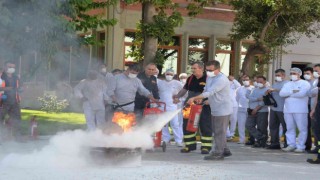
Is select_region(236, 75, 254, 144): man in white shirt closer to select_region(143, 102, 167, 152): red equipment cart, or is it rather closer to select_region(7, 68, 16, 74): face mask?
select_region(143, 102, 167, 152): red equipment cart

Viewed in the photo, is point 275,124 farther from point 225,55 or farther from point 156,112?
point 225,55

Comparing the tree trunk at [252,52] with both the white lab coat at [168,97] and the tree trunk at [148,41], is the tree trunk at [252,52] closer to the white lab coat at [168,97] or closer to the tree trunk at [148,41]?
the tree trunk at [148,41]

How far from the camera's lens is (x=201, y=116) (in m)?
11.8

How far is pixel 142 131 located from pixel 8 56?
3.28 metres

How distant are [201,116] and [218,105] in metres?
0.76

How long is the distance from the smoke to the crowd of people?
0.75 m

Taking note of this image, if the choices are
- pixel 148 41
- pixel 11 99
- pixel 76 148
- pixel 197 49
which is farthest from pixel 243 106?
pixel 197 49

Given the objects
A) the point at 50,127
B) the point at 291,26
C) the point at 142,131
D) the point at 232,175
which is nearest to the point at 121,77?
the point at 142,131

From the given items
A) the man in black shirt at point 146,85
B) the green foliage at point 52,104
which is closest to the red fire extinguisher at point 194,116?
the man in black shirt at point 146,85

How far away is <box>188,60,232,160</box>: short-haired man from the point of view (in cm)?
1099

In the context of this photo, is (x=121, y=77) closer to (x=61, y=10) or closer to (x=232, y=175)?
(x=61, y=10)

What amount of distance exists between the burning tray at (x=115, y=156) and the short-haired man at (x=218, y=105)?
1.99 metres

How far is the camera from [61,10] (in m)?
10.5

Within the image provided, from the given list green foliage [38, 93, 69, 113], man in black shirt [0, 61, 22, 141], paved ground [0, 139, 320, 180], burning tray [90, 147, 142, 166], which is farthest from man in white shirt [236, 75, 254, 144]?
green foliage [38, 93, 69, 113]
